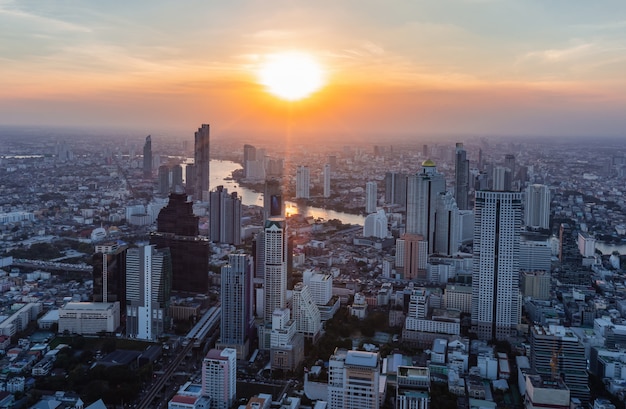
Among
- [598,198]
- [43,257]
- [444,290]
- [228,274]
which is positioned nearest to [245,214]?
[43,257]

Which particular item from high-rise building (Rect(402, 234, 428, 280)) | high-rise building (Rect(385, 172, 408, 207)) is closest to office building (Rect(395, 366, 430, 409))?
high-rise building (Rect(402, 234, 428, 280))

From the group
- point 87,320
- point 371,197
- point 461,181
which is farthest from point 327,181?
point 87,320

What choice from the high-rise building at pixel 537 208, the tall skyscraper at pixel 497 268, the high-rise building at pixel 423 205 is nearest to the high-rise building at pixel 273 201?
the high-rise building at pixel 423 205

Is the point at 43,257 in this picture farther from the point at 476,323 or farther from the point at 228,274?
the point at 476,323

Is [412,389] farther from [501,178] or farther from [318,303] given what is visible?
[501,178]

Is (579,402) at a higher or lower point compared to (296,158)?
lower

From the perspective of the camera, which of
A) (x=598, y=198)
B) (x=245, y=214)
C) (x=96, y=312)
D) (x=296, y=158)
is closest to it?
(x=96, y=312)

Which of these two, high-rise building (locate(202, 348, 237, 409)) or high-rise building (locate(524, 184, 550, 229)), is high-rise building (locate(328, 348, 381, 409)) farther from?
high-rise building (locate(524, 184, 550, 229))
